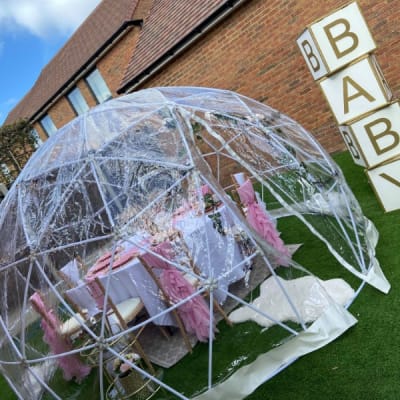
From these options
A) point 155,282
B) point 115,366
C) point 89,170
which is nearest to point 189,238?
point 155,282

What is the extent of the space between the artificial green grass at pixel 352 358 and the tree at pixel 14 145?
53.2 feet

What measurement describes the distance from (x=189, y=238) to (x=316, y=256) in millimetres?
1902

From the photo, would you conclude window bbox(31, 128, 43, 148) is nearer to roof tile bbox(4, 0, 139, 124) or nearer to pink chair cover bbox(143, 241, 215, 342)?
roof tile bbox(4, 0, 139, 124)

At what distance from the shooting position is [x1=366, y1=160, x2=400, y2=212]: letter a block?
4.61 meters

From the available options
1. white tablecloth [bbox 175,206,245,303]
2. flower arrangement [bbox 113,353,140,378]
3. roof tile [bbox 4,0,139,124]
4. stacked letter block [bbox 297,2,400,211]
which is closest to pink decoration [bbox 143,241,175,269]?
white tablecloth [bbox 175,206,245,303]

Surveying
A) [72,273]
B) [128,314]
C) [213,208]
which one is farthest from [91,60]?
[128,314]

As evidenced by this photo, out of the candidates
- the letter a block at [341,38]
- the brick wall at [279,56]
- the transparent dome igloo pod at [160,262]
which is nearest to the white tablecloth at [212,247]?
the transparent dome igloo pod at [160,262]

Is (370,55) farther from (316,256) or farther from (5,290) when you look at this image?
(5,290)

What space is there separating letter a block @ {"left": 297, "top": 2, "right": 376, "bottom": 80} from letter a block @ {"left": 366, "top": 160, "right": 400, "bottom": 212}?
1.46 meters

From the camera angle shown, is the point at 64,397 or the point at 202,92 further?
the point at 202,92

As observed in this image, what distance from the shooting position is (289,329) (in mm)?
3535

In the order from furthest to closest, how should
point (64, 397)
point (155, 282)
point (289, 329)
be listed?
1. point (155, 282)
2. point (64, 397)
3. point (289, 329)

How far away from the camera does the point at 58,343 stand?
402 centimetres

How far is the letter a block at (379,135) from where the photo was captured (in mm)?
4508
